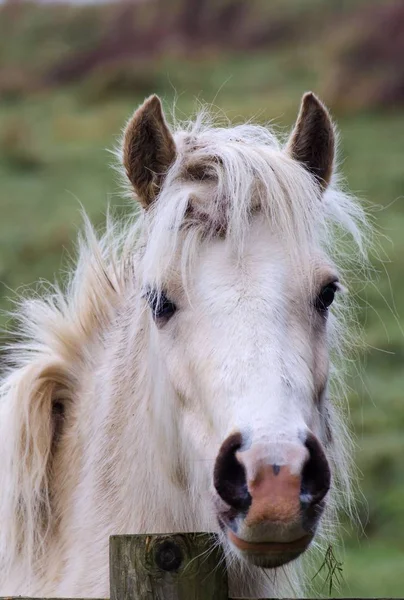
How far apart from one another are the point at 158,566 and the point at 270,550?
0.31m

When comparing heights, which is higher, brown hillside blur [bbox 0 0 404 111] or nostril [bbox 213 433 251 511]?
brown hillside blur [bbox 0 0 404 111]

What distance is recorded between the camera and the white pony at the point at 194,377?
267cm

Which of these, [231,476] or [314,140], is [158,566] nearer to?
[231,476]

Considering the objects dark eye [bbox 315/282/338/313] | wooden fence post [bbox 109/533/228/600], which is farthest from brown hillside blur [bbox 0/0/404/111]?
wooden fence post [bbox 109/533/228/600]

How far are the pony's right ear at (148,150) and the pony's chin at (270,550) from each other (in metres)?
1.31

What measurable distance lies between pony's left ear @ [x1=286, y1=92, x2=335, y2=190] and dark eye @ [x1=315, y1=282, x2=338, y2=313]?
0.50 m

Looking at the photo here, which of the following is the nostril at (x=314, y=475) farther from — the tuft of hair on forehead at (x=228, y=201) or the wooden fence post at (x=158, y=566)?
the tuft of hair on forehead at (x=228, y=201)

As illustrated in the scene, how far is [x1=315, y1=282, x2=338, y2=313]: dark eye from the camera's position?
3.18 meters

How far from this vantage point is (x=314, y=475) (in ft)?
8.68

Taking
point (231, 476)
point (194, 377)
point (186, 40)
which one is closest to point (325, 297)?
point (194, 377)

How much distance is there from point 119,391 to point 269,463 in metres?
1.10

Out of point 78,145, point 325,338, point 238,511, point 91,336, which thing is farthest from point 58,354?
point 78,145

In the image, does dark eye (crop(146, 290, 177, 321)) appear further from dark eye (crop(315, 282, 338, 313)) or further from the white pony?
dark eye (crop(315, 282, 338, 313))

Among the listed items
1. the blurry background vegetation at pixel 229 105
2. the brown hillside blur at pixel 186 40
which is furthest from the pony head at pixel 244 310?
the brown hillside blur at pixel 186 40
